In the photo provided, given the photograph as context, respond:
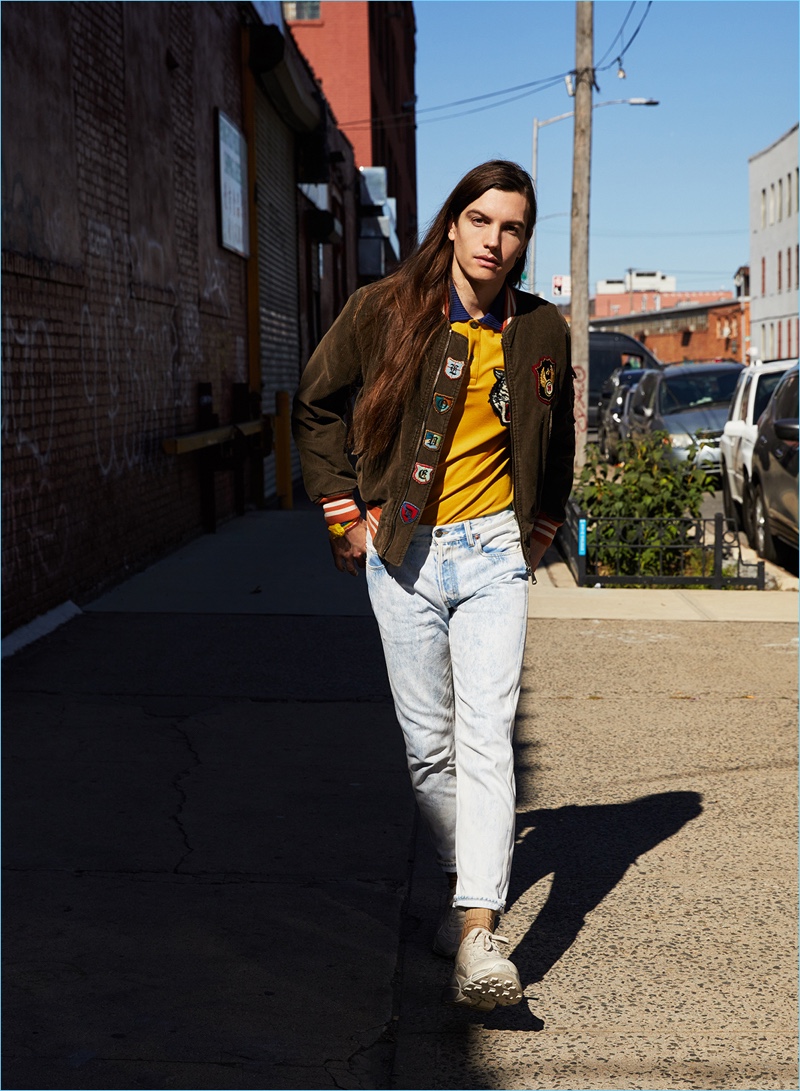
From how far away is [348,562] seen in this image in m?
3.81

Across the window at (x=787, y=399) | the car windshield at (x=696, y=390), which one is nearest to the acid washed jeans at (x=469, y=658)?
the window at (x=787, y=399)

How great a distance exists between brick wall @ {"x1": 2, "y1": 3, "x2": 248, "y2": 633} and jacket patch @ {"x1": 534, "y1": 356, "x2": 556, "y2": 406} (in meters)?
4.79

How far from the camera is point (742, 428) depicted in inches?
564

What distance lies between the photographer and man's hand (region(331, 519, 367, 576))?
3.76 metres

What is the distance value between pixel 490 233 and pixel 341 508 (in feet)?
2.69

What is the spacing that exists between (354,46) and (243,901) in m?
32.2

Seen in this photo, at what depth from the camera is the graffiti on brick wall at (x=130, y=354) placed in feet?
32.1

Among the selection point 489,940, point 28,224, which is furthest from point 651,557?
point 489,940

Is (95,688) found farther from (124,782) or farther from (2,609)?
(124,782)

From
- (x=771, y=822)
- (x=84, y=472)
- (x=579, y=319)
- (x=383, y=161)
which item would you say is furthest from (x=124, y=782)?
(x=383, y=161)

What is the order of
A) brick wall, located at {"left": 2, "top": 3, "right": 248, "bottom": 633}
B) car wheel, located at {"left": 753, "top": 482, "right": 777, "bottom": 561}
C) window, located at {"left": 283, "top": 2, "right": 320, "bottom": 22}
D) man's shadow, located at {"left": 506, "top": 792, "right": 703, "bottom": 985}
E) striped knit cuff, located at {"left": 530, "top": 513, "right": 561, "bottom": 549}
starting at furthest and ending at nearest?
1. window, located at {"left": 283, "top": 2, "right": 320, "bottom": 22}
2. car wheel, located at {"left": 753, "top": 482, "right": 777, "bottom": 561}
3. brick wall, located at {"left": 2, "top": 3, "right": 248, "bottom": 633}
4. man's shadow, located at {"left": 506, "top": 792, "right": 703, "bottom": 985}
5. striped knit cuff, located at {"left": 530, "top": 513, "right": 561, "bottom": 549}

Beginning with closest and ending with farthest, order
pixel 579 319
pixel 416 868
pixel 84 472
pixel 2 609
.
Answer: pixel 416 868 < pixel 2 609 < pixel 84 472 < pixel 579 319

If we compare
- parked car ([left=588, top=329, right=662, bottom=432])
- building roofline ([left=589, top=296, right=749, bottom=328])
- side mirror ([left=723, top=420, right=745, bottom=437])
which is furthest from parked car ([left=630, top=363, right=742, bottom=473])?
building roofline ([left=589, top=296, right=749, bottom=328])

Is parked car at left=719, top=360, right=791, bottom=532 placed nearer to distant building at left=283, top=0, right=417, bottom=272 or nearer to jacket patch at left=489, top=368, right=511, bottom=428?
jacket patch at left=489, top=368, right=511, bottom=428
